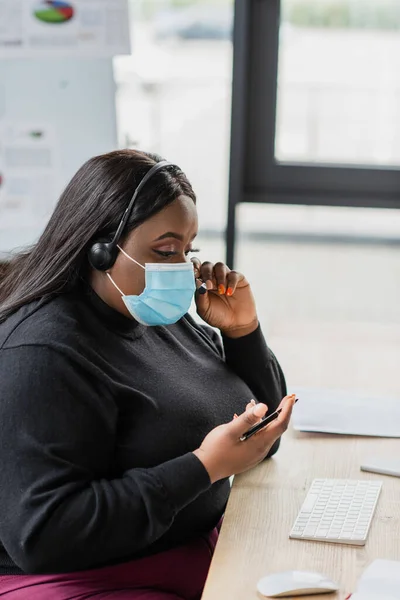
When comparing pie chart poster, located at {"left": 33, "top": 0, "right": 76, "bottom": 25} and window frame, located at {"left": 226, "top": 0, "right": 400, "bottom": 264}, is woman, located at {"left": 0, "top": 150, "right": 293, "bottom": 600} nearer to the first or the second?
pie chart poster, located at {"left": 33, "top": 0, "right": 76, "bottom": 25}

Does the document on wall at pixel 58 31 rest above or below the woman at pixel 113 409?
above

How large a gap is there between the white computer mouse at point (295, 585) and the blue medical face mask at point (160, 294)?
48 cm

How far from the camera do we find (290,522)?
1.30 metres

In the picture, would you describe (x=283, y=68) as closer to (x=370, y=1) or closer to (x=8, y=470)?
(x=370, y=1)

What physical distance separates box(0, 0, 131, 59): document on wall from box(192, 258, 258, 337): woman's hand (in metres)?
1.04

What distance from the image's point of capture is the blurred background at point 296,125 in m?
2.80

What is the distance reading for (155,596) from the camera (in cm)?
125

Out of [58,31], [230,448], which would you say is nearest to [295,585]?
[230,448]

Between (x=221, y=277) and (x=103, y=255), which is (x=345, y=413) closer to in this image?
(x=221, y=277)

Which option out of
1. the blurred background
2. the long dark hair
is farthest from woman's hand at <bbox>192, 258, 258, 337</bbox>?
the blurred background

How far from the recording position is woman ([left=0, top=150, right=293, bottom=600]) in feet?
3.82

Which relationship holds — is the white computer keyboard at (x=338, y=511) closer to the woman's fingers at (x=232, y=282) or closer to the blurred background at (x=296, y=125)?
the woman's fingers at (x=232, y=282)

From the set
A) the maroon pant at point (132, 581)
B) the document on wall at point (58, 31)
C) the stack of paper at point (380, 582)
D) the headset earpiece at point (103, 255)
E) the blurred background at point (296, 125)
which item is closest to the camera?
the stack of paper at point (380, 582)

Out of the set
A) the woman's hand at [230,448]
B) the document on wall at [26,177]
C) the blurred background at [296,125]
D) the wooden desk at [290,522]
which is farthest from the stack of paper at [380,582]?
the document on wall at [26,177]
